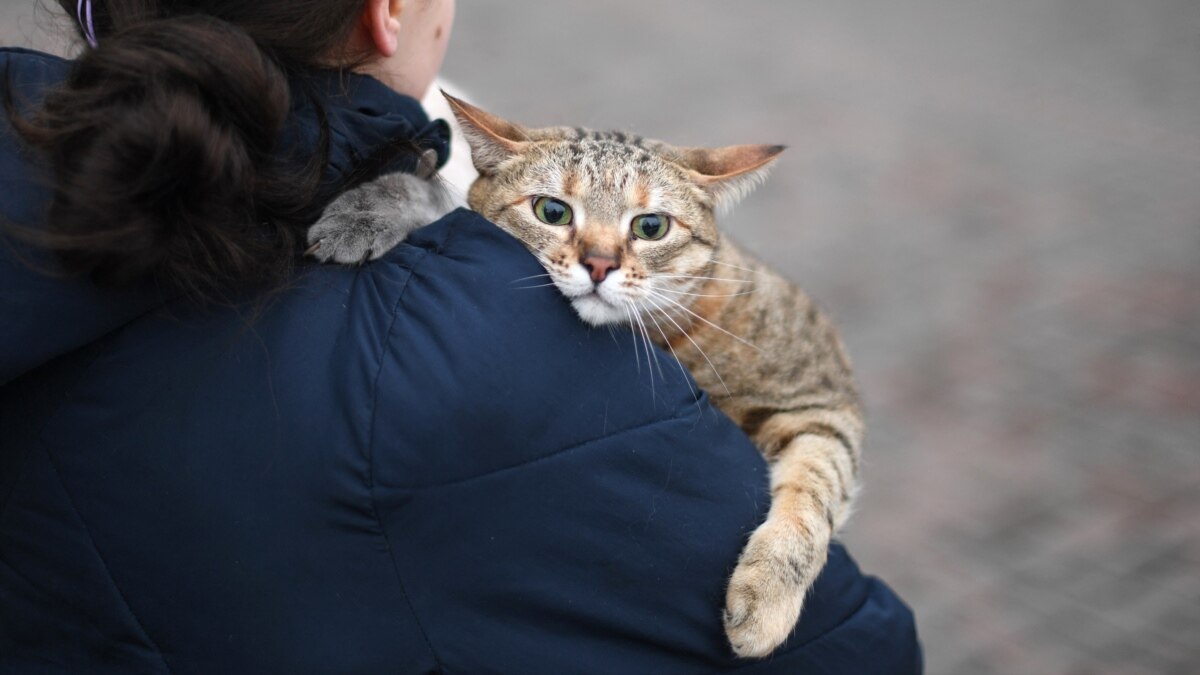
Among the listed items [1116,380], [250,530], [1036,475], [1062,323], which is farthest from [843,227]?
[250,530]

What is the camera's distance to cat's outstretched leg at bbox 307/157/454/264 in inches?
69.3

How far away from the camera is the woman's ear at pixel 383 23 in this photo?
183cm

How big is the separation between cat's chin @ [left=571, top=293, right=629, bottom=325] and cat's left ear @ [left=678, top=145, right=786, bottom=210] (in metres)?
0.52

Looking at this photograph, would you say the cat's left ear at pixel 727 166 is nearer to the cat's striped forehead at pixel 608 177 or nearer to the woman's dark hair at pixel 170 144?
the cat's striped forehead at pixel 608 177

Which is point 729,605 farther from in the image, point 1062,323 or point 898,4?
point 898,4

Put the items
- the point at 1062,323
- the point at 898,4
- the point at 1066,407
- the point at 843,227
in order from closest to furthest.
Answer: the point at 1066,407
the point at 1062,323
the point at 843,227
the point at 898,4

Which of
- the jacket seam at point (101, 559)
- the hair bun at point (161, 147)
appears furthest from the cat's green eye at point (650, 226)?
the jacket seam at point (101, 559)

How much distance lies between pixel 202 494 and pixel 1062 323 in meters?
5.35

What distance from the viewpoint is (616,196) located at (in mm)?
2395

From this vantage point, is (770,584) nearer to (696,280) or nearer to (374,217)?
(696,280)

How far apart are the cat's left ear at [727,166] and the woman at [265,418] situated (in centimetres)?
91

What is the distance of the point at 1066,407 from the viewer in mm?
5270

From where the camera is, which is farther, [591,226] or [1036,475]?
[1036,475]

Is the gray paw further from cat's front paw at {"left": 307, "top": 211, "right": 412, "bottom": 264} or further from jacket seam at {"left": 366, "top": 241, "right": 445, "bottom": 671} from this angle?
jacket seam at {"left": 366, "top": 241, "right": 445, "bottom": 671}
